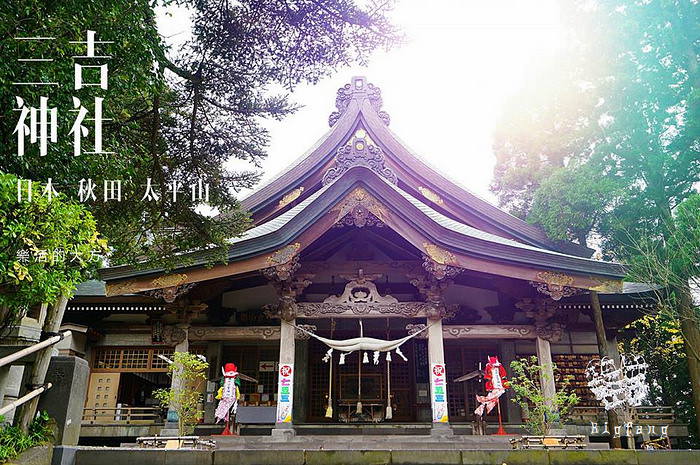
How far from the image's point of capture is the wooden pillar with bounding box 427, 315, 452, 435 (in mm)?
9672

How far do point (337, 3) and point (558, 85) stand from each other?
9.69 metres

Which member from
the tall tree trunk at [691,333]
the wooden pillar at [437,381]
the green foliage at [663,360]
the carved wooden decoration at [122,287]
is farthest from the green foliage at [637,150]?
the carved wooden decoration at [122,287]

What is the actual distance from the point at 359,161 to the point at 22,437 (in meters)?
9.68

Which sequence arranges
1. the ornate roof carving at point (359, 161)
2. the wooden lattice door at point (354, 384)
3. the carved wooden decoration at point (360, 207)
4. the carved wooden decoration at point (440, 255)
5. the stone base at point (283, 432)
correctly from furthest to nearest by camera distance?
1. the ornate roof carving at point (359, 161)
2. the wooden lattice door at point (354, 384)
3. the carved wooden decoration at point (360, 207)
4. the carved wooden decoration at point (440, 255)
5. the stone base at point (283, 432)

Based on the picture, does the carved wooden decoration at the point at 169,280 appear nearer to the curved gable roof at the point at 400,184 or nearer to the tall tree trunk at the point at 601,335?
the curved gable roof at the point at 400,184

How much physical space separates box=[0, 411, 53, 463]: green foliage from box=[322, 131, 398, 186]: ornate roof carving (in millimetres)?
8909

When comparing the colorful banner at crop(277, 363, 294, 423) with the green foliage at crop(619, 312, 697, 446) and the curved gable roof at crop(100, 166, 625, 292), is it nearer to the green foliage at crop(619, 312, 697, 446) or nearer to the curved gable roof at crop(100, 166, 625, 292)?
the curved gable roof at crop(100, 166, 625, 292)

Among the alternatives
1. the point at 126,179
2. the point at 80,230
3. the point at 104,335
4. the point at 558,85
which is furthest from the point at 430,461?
the point at 558,85

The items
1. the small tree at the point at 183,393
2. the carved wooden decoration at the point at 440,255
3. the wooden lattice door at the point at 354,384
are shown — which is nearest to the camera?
the small tree at the point at 183,393

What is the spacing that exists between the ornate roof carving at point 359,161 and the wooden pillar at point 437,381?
433cm

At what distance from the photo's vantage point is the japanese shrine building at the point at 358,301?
1002 centimetres

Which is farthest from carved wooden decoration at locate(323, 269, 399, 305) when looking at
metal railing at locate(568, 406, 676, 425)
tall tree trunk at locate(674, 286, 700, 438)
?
tall tree trunk at locate(674, 286, 700, 438)

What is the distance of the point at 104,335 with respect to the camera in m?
12.4

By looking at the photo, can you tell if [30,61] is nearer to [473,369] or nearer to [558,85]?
[473,369]
